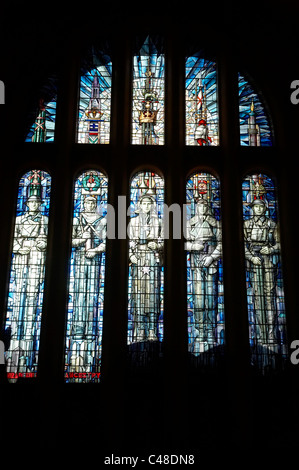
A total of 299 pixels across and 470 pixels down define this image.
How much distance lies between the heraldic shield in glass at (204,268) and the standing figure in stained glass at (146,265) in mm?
436

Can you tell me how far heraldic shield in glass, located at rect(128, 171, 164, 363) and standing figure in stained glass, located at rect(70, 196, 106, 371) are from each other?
1.51ft

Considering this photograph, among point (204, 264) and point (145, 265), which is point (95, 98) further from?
point (204, 264)

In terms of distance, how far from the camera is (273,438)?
26.5 feet

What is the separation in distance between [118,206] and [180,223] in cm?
90

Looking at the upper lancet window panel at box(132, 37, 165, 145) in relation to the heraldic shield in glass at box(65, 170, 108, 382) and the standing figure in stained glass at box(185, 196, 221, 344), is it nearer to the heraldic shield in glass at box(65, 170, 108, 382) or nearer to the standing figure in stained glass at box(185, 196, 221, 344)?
the heraldic shield in glass at box(65, 170, 108, 382)

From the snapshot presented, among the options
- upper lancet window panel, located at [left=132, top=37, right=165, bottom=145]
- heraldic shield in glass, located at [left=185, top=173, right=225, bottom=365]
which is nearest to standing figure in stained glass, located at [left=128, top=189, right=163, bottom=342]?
heraldic shield in glass, located at [left=185, top=173, right=225, bottom=365]

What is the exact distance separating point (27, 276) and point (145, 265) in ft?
5.42

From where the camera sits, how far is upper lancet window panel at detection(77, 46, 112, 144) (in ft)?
32.1

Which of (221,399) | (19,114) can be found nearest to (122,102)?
(19,114)

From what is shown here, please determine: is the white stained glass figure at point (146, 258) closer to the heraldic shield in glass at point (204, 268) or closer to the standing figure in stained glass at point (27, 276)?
the heraldic shield in glass at point (204, 268)

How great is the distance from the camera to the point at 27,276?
905cm

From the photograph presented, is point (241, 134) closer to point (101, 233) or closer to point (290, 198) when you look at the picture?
point (290, 198)

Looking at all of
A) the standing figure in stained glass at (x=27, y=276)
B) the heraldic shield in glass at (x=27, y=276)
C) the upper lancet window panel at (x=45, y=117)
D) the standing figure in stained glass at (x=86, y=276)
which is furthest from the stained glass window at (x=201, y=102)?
the standing figure in stained glass at (x=27, y=276)
